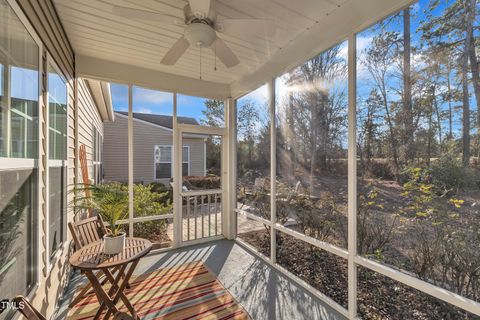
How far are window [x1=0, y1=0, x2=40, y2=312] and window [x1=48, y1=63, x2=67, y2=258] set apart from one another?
1.34 feet

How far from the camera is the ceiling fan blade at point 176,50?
194cm

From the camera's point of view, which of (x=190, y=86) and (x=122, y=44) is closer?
(x=122, y=44)

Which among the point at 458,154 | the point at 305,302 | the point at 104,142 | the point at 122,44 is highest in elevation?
the point at 122,44

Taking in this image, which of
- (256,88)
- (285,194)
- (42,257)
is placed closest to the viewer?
(42,257)

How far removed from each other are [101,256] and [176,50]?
6.52 ft

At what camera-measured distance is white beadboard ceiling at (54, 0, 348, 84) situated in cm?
205

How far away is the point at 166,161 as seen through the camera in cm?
394

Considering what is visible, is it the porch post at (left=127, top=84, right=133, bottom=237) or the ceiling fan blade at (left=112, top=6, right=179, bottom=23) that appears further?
the porch post at (left=127, top=84, right=133, bottom=237)

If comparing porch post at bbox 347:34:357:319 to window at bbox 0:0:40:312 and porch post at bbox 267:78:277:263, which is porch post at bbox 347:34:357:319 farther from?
window at bbox 0:0:40:312

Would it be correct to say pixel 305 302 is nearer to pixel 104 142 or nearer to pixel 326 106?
pixel 326 106

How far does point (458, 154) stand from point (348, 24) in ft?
4.72

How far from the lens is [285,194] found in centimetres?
301

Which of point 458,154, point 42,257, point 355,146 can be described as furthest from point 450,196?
point 42,257

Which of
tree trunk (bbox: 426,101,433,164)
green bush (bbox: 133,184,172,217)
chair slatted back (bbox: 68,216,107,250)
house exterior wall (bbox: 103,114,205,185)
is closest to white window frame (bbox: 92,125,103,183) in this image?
house exterior wall (bbox: 103,114,205,185)
